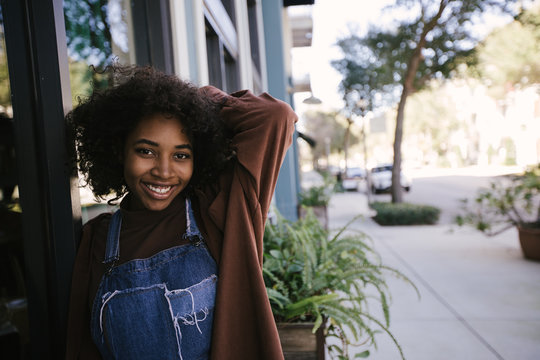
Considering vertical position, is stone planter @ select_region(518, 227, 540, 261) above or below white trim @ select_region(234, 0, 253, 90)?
below

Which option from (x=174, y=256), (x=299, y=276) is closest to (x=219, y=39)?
(x=299, y=276)

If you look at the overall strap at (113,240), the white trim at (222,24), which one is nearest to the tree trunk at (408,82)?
the white trim at (222,24)

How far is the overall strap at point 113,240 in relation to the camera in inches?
45.1

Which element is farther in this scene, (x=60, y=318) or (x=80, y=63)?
(x=80, y=63)

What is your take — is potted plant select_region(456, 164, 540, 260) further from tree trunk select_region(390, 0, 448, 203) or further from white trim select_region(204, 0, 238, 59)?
tree trunk select_region(390, 0, 448, 203)

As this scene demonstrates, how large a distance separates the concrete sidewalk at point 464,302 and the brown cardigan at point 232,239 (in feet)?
6.96

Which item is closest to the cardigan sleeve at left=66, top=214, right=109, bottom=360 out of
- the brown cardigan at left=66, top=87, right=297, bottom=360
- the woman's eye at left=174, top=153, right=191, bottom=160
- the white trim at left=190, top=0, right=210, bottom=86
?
the brown cardigan at left=66, top=87, right=297, bottom=360

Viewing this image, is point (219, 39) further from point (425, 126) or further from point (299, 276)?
point (425, 126)

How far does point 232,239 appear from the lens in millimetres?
1212

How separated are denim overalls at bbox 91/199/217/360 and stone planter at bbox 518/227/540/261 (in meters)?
5.84

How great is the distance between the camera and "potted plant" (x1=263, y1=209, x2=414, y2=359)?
211cm

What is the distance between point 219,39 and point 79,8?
5.19 feet

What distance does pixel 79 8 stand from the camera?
199cm

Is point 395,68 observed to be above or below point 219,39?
above
